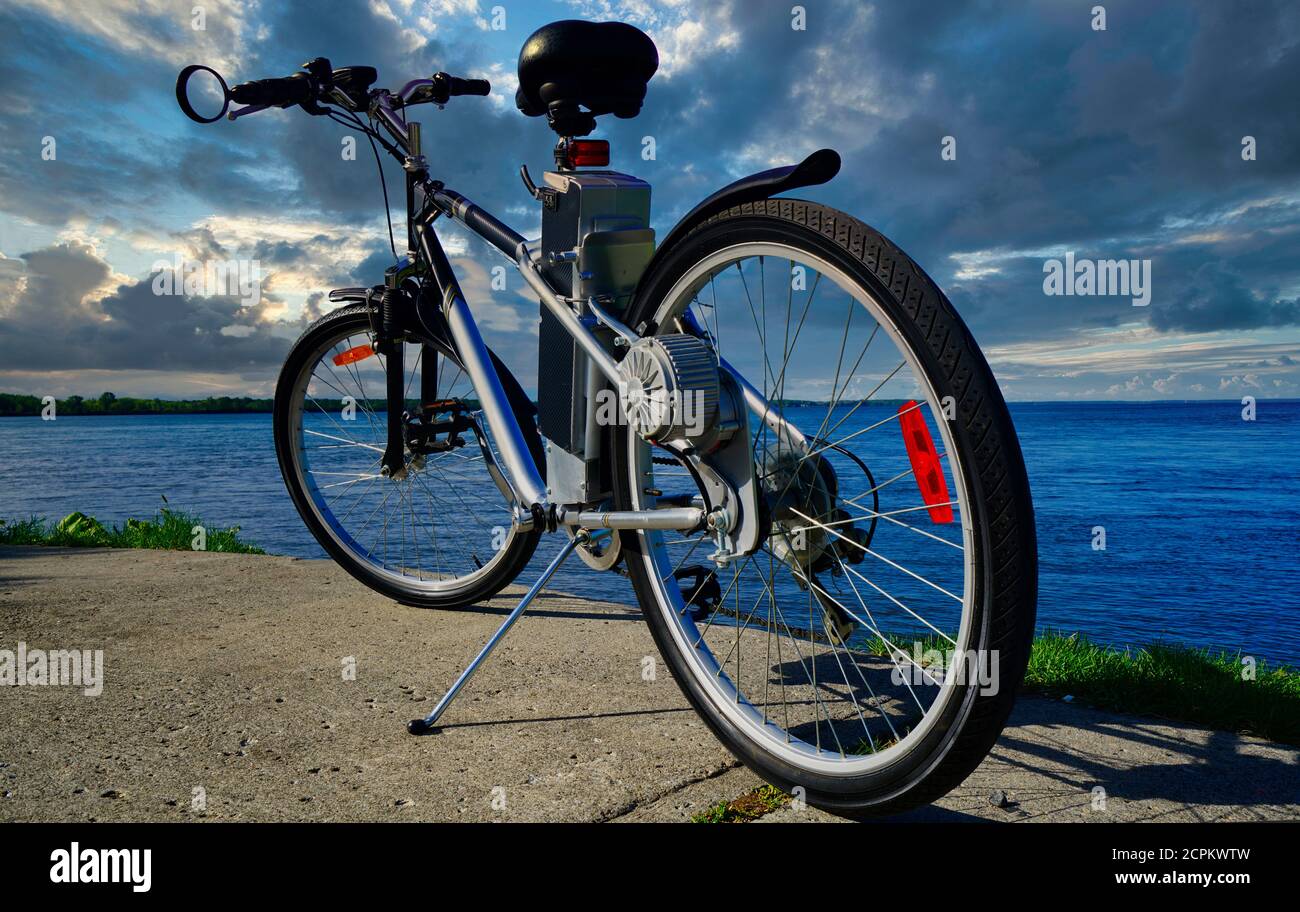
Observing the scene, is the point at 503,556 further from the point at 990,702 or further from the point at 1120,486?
the point at 1120,486

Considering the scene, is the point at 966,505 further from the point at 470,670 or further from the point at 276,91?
the point at 276,91

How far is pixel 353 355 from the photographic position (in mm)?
4109

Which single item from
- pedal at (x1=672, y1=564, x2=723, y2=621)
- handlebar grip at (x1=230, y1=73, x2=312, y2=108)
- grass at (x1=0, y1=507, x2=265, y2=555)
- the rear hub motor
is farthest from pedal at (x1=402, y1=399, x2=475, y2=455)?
grass at (x1=0, y1=507, x2=265, y2=555)

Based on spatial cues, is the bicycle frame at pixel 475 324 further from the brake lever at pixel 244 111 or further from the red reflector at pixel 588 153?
the red reflector at pixel 588 153

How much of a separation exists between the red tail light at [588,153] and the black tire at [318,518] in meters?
1.00

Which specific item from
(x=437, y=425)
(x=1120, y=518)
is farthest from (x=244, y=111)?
(x=1120, y=518)

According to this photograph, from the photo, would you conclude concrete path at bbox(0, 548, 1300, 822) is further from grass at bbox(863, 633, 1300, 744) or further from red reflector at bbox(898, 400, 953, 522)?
red reflector at bbox(898, 400, 953, 522)

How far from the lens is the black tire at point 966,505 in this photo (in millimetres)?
1592

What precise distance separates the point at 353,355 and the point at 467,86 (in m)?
1.37

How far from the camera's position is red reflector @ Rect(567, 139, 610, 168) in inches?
107

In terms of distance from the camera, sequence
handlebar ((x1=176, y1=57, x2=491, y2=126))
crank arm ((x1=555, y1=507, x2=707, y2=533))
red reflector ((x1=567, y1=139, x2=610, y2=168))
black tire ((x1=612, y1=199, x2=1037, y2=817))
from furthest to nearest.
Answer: handlebar ((x1=176, y1=57, x2=491, y2=126)) → red reflector ((x1=567, y1=139, x2=610, y2=168)) → crank arm ((x1=555, y1=507, x2=707, y2=533)) → black tire ((x1=612, y1=199, x2=1037, y2=817))

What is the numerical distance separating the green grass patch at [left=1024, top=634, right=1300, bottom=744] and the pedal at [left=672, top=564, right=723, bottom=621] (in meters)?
1.17

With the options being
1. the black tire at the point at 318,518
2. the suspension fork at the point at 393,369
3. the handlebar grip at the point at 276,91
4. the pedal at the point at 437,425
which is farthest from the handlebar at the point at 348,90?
the pedal at the point at 437,425

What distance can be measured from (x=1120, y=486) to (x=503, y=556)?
13685mm
